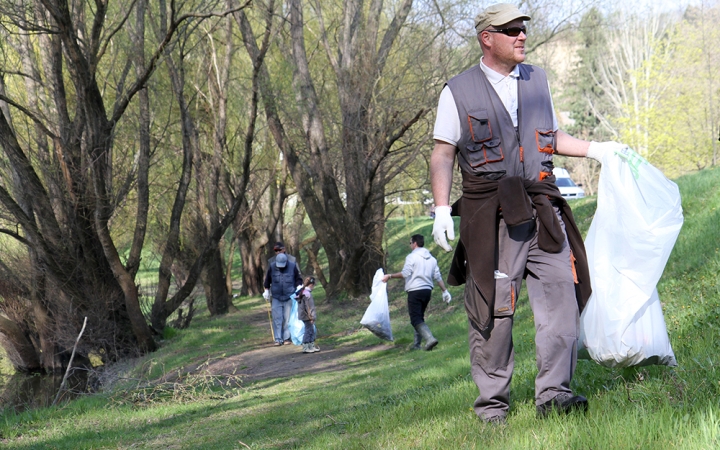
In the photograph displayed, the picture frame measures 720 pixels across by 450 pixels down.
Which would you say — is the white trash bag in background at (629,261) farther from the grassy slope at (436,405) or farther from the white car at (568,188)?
the white car at (568,188)


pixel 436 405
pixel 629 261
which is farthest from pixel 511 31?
pixel 436 405

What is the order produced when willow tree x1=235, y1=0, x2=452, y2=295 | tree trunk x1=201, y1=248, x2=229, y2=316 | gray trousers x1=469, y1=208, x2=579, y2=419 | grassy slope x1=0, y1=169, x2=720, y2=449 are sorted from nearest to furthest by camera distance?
grassy slope x1=0, y1=169, x2=720, y2=449 < gray trousers x1=469, y1=208, x2=579, y2=419 < willow tree x1=235, y1=0, x2=452, y2=295 < tree trunk x1=201, y1=248, x2=229, y2=316

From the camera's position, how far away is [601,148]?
168 inches

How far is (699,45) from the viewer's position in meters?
34.5

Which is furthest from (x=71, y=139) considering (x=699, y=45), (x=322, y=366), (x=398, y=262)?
(x=699, y=45)

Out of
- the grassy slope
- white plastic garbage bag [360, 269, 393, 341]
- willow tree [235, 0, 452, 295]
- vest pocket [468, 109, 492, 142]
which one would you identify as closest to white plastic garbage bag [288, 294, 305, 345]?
the grassy slope

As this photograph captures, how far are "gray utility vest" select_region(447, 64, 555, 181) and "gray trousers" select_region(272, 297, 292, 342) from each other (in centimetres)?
1157

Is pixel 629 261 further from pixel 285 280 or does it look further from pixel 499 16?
pixel 285 280

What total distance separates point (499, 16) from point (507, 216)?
113 centimetres

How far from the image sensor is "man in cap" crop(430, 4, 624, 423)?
388 centimetres

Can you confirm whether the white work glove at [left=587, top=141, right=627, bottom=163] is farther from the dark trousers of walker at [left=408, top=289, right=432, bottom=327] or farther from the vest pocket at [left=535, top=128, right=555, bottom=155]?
the dark trousers of walker at [left=408, top=289, right=432, bottom=327]

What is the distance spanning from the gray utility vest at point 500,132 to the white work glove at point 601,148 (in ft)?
0.90

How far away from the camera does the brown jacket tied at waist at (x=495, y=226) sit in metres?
3.90

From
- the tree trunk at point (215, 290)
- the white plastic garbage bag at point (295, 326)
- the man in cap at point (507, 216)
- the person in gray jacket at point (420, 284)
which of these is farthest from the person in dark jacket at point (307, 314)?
the man in cap at point (507, 216)
